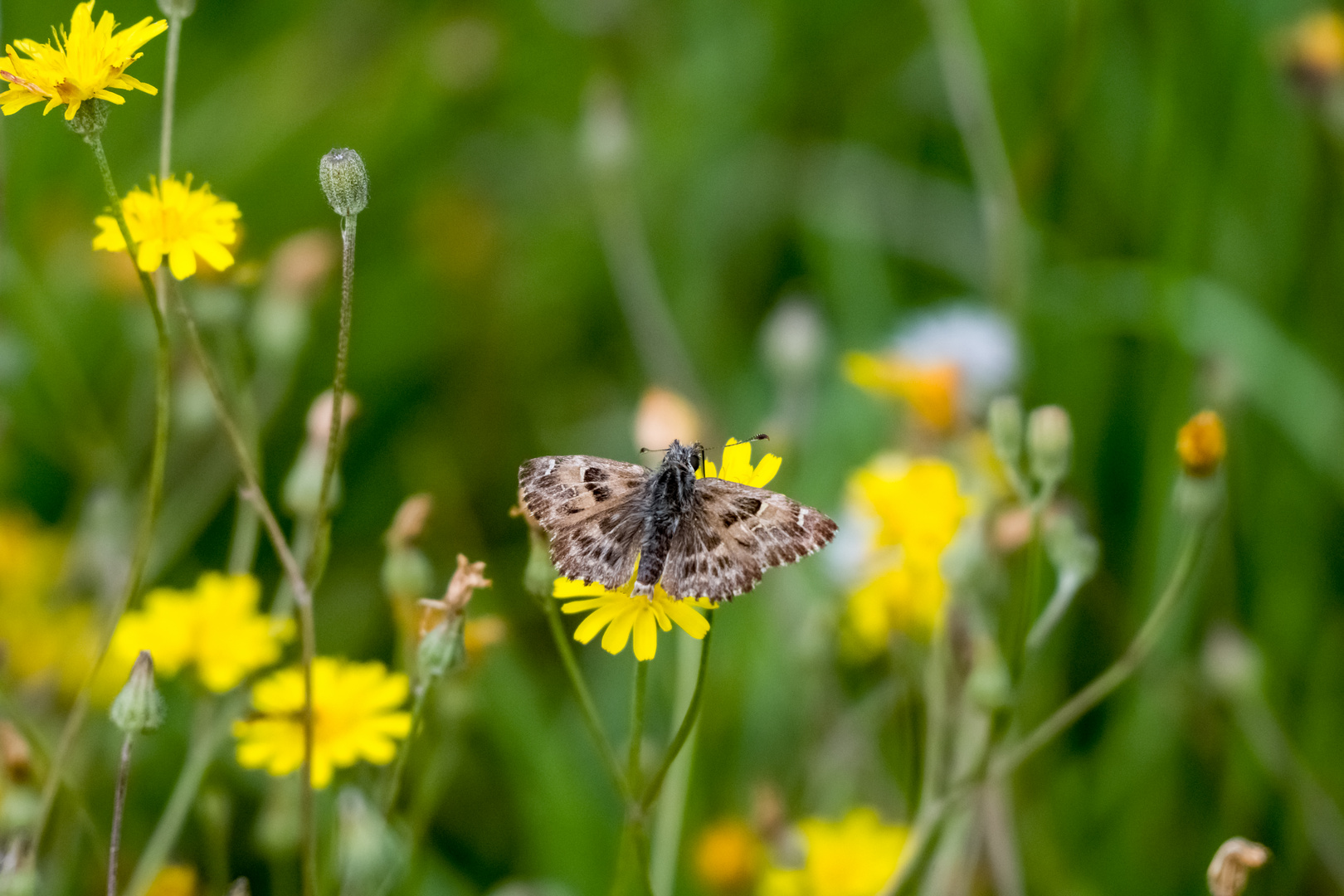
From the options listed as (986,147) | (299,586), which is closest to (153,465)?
(299,586)

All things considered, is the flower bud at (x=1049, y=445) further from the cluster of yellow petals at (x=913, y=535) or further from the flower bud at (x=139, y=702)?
the flower bud at (x=139, y=702)

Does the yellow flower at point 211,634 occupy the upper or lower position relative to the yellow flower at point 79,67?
lower

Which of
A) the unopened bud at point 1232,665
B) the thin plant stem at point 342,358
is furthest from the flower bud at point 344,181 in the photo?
the unopened bud at point 1232,665

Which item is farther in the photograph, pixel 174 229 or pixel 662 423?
pixel 662 423

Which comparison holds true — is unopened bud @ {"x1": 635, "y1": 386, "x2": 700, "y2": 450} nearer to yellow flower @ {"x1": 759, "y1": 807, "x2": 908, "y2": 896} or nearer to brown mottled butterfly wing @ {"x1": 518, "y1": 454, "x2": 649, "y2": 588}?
brown mottled butterfly wing @ {"x1": 518, "y1": 454, "x2": 649, "y2": 588}

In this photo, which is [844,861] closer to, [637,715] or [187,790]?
[637,715]

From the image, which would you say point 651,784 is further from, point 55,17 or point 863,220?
point 55,17
